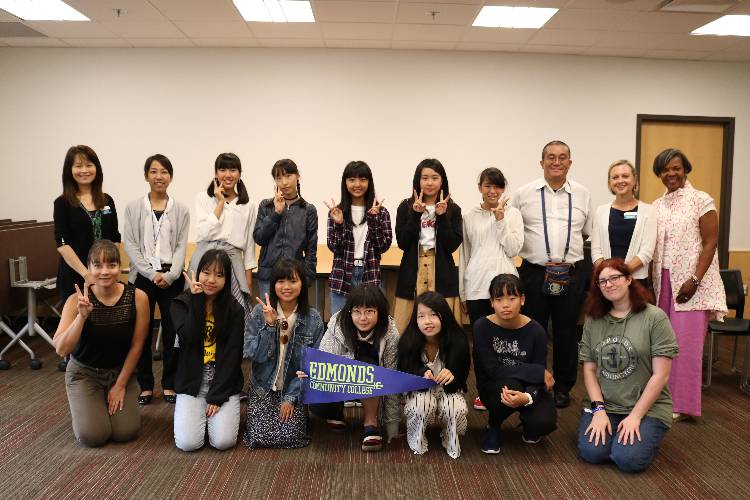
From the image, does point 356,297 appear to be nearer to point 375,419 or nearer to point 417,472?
point 375,419

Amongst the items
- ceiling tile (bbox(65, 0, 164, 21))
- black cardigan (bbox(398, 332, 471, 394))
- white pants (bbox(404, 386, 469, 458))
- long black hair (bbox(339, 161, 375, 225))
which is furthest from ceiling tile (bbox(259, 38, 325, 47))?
white pants (bbox(404, 386, 469, 458))

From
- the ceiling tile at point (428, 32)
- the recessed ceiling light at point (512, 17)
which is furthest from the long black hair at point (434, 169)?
the ceiling tile at point (428, 32)

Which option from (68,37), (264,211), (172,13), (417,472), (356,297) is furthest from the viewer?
(68,37)

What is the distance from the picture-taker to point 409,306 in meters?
3.15

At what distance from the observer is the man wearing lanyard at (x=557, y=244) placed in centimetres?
318

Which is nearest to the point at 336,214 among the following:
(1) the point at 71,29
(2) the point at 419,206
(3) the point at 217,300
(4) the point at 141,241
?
(2) the point at 419,206

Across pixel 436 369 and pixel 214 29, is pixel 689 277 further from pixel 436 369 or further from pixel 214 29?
pixel 214 29

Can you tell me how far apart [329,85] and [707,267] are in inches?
151

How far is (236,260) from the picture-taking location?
340cm

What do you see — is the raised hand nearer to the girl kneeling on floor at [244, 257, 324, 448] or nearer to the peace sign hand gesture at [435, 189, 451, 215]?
the girl kneeling on floor at [244, 257, 324, 448]

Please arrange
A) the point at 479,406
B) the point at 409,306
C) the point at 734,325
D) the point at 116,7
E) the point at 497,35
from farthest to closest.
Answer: the point at 497,35 < the point at 116,7 < the point at 734,325 < the point at 479,406 < the point at 409,306

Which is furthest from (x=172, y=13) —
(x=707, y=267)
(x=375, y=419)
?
(x=707, y=267)

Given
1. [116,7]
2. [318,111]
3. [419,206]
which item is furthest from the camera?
[318,111]

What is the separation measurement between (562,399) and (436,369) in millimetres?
1089
